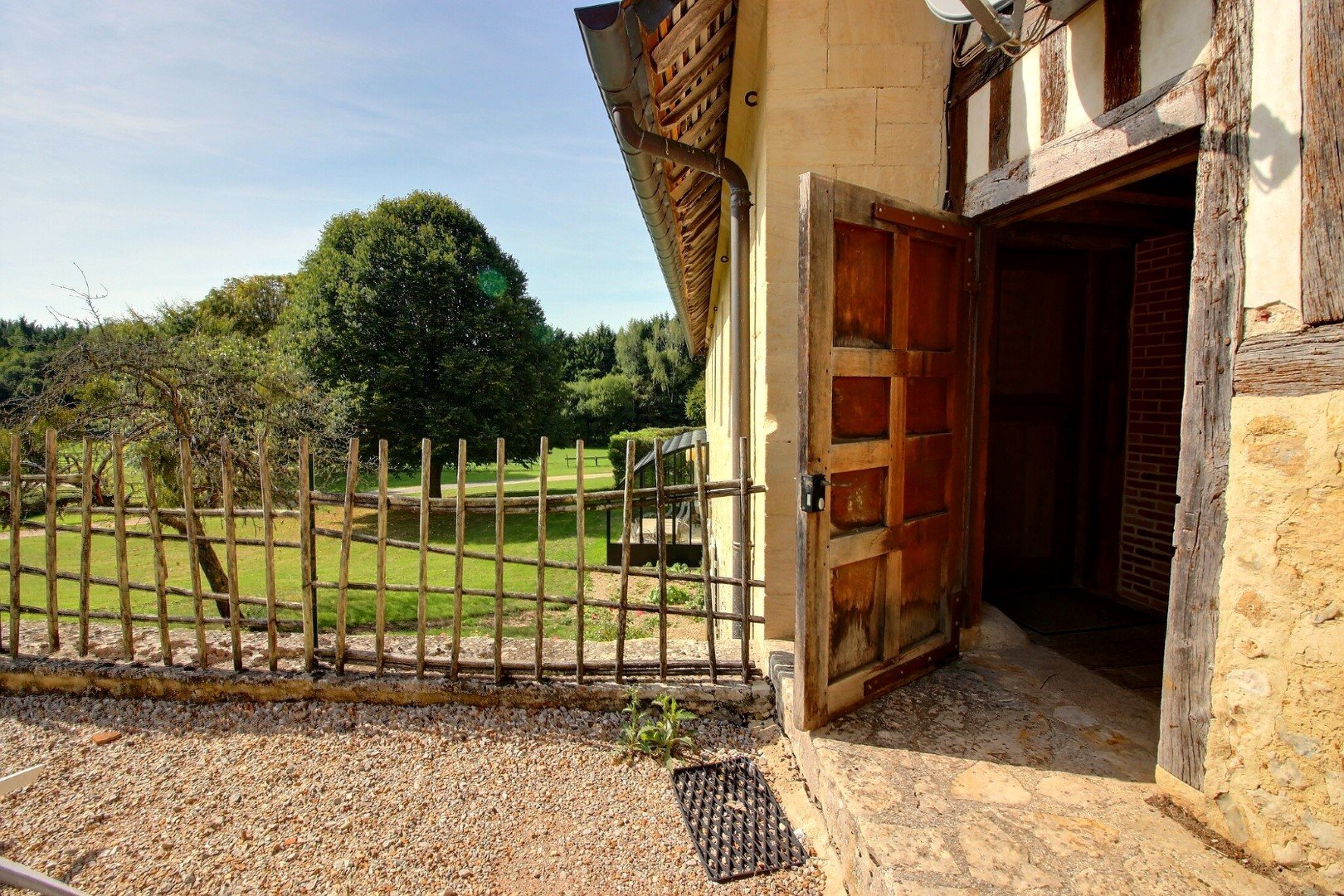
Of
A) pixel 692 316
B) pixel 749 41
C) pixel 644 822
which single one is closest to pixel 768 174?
pixel 749 41

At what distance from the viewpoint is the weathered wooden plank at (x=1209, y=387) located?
1831mm

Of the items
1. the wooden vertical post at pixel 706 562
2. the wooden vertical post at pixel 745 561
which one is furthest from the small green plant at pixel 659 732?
the wooden vertical post at pixel 745 561

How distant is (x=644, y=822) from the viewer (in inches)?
104

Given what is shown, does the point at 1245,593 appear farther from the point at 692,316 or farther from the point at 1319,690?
the point at 692,316

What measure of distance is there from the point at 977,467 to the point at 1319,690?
177 cm

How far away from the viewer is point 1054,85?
8.20ft

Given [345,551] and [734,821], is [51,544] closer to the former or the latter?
[345,551]

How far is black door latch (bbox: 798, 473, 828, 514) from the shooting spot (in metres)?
2.54

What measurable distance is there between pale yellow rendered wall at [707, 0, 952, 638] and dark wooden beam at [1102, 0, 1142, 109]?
41.3 inches

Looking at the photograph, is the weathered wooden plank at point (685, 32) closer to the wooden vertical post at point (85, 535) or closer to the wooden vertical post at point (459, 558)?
the wooden vertical post at point (459, 558)

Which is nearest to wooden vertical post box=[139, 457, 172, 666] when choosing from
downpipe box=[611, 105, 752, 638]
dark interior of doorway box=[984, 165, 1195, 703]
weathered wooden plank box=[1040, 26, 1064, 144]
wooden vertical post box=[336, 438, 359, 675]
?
wooden vertical post box=[336, 438, 359, 675]

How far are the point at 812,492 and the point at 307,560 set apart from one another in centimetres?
277

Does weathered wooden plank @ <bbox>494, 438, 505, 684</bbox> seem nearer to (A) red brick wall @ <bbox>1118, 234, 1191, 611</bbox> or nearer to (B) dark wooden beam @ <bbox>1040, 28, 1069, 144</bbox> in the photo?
(B) dark wooden beam @ <bbox>1040, 28, 1069, 144</bbox>

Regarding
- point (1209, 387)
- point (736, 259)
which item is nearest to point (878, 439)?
point (1209, 387)
